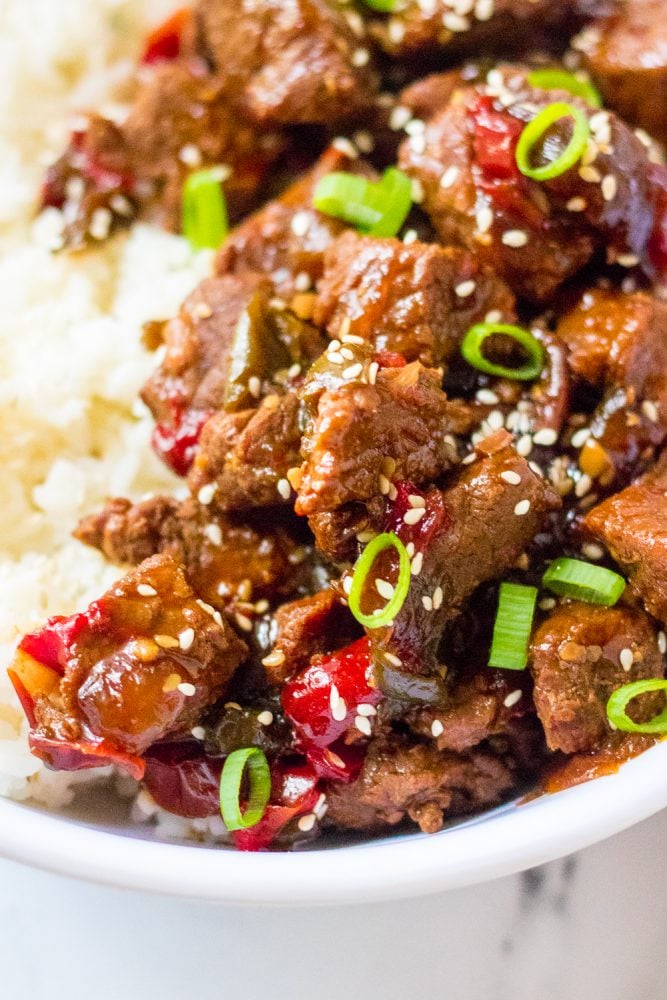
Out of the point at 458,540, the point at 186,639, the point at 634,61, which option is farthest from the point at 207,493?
the point at 634,61

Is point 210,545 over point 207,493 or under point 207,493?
under

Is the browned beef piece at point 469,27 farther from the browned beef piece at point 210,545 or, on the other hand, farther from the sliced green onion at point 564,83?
the browned beef piece at point 210,545

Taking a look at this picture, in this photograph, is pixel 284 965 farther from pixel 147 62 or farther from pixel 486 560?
pixel 147 62

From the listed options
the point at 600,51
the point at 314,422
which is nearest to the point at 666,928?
the point at 314,422

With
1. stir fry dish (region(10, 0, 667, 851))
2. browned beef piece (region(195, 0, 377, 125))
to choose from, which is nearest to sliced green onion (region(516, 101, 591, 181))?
stir fry dish (region(10, 0, 667, 851))

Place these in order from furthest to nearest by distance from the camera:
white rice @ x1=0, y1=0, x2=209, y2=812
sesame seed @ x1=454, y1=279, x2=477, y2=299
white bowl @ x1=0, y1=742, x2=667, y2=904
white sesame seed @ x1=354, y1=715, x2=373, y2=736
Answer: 1. white rice @ x1=0, y1=0, x2=209, y2=812
2. sesame seed @ x1=454, y1=279, x2=477, y2=299
3. white sesame seed @ x1=354, y1=715, x2=373, y2=736
4. white bowl @ x1=0, y1=742, x2=667, y2=904

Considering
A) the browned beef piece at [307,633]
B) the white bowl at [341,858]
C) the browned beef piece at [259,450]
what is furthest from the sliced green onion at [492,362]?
the white bowl at [341,858]

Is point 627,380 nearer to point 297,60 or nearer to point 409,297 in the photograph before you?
point 409,297

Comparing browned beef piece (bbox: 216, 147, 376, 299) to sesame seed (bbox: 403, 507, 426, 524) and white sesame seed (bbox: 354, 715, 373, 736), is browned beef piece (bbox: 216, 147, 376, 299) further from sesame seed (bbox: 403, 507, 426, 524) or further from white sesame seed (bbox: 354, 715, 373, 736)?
white sesame seed (bbox: 354, 715, 373, 736)
